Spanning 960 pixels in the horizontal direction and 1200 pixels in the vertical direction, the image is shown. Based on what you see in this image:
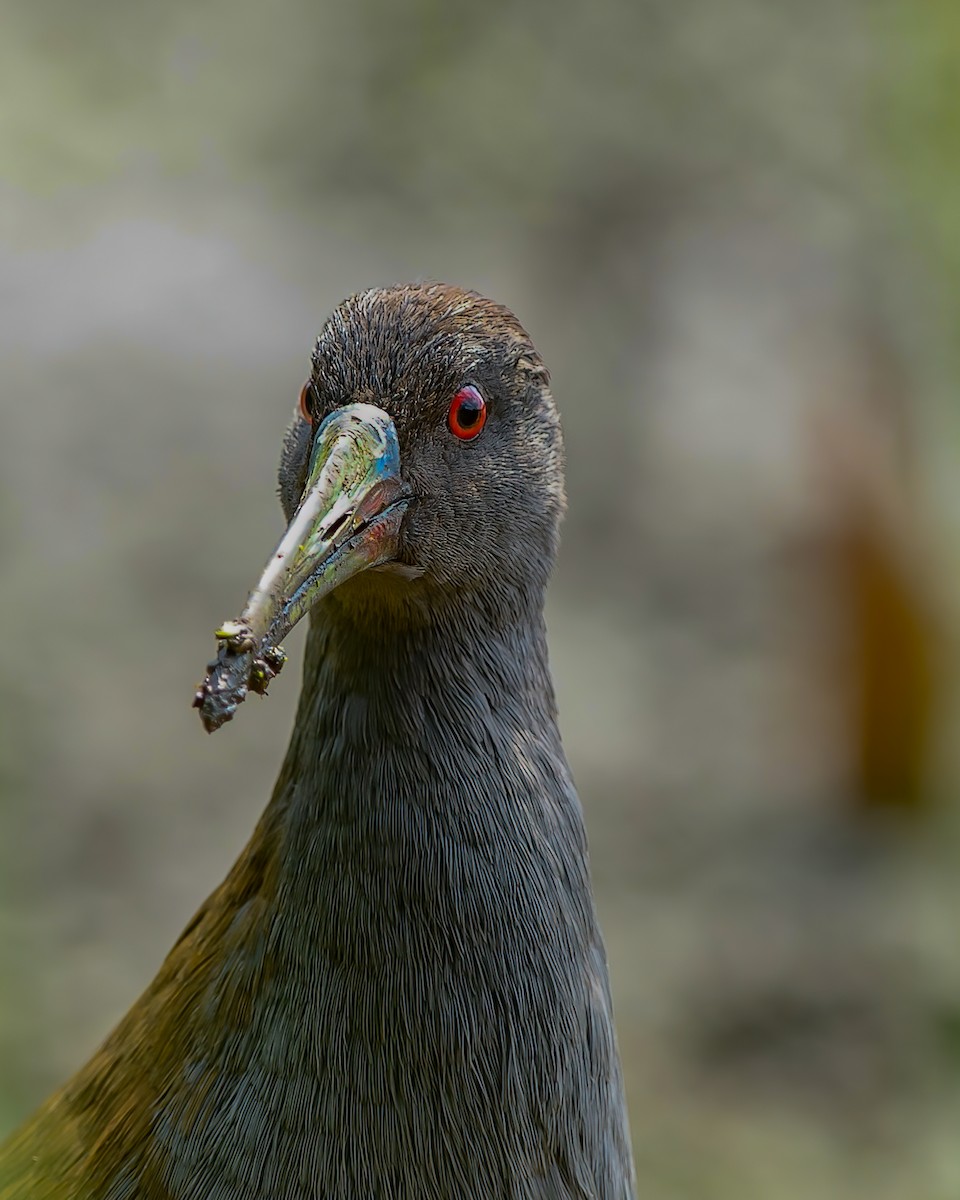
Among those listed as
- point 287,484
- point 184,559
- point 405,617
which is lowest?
point 405,617

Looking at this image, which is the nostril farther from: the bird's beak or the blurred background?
the blurred background

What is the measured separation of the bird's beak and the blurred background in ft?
11.1

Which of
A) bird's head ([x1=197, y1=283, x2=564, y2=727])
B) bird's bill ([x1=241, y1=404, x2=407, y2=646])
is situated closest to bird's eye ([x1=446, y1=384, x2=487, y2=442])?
bird's head ([x1=197, y1=283, x2=564, y2=727])

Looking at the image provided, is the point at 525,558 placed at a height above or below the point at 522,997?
above

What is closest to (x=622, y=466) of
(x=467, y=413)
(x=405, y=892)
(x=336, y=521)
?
(x=467, y=413)

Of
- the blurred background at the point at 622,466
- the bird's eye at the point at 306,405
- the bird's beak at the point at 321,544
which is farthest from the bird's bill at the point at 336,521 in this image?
the blurred background at the point at 622,466

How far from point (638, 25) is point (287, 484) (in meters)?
6.19

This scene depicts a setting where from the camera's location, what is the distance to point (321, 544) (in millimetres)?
2082

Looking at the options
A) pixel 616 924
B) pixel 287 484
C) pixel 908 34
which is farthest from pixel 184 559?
pixel 908 34

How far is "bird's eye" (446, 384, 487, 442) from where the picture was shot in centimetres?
240

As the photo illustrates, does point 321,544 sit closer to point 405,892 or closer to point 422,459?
point 422,459

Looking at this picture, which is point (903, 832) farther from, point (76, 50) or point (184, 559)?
point (76, 50)

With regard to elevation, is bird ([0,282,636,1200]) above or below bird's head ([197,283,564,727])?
below

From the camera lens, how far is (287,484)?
248cm
